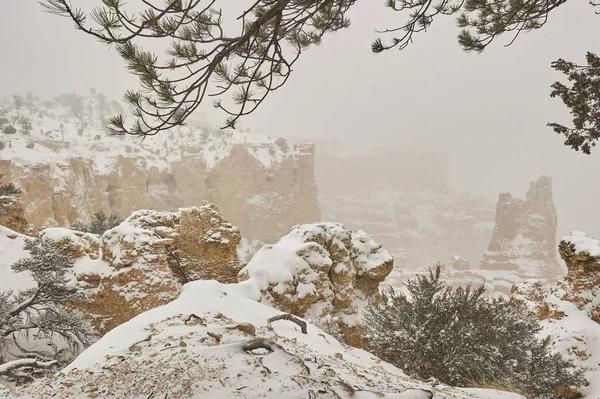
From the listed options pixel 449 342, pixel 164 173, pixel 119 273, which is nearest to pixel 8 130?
pixel 164 173

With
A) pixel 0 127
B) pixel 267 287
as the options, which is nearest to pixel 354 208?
pixel 0 127

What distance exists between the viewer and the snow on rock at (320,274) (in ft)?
33.8

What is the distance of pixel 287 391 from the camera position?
6.24 ft

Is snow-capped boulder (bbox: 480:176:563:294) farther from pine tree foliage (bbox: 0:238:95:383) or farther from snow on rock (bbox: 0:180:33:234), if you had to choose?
snow on rock (bbox: 0:180:33:234)

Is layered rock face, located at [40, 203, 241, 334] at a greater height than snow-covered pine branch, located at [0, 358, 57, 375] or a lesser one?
lesser

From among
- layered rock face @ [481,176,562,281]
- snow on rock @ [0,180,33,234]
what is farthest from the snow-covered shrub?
layered rock face @ [481,176,562,281]

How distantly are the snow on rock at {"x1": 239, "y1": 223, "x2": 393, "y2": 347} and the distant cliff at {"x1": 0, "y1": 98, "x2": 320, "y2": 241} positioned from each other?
33.2 metres

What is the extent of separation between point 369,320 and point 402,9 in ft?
23.5

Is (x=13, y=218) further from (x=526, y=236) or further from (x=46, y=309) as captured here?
(x=526, y=236)

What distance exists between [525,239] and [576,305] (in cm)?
6395

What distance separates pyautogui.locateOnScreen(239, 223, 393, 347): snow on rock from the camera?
33.8 feet

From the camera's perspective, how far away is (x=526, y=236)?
Result: 6341cm

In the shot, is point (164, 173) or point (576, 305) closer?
point (576, 305)

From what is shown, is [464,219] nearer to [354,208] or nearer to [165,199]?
[354,208]
